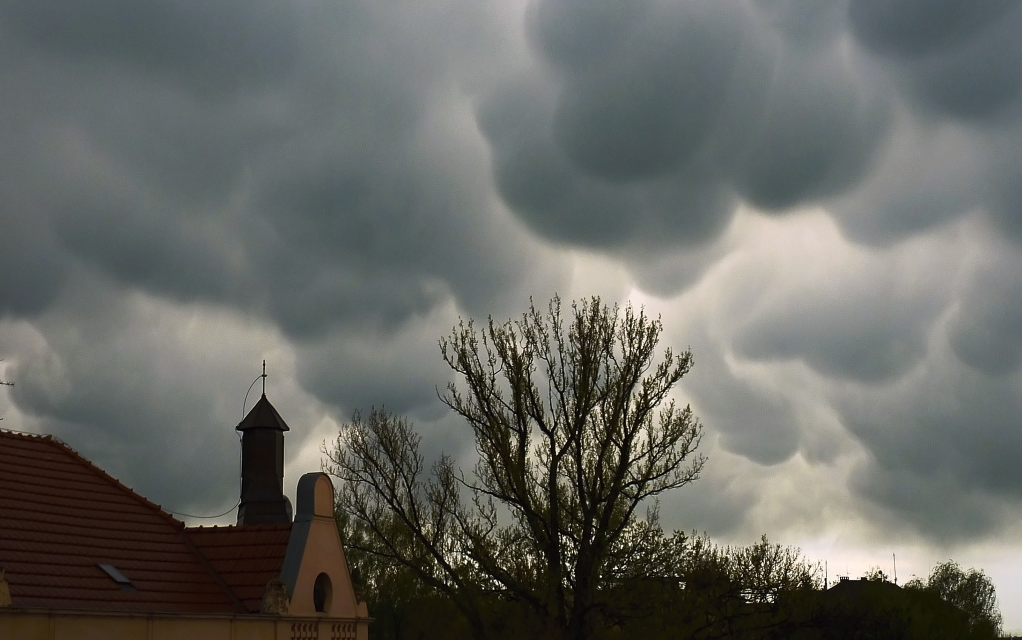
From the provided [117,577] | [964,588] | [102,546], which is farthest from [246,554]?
[964,588]

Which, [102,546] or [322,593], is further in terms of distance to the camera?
[322,593]

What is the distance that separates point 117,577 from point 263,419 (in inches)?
560

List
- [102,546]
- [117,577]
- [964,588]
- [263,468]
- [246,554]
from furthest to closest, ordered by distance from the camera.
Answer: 1. [964,588]
2. [263,468]
3. [246,554]
4. [102,546]
5. [117,577]

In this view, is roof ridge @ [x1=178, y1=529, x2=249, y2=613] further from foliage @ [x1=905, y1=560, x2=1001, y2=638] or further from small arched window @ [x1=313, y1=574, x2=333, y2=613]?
foliage @ [x1=905, y1=560, x2=1001, y2=638]

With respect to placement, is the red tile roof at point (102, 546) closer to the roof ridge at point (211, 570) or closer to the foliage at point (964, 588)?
the roof ridge at point (211, 570)

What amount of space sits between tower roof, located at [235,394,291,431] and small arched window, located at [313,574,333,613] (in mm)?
11838

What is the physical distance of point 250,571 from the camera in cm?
2555

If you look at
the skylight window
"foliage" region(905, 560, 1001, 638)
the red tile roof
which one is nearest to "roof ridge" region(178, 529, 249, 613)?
the red tile roof

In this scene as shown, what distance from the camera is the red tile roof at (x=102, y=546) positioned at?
2164 cm

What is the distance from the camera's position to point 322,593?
85.0ft

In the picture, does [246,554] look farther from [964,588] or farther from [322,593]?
[964,588]

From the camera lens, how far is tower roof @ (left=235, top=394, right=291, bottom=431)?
36.9 meters

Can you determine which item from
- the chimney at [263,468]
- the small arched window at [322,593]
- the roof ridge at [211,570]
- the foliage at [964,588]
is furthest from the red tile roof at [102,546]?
the foliage at [964,588]

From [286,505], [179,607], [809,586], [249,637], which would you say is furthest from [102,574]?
[809,586]
